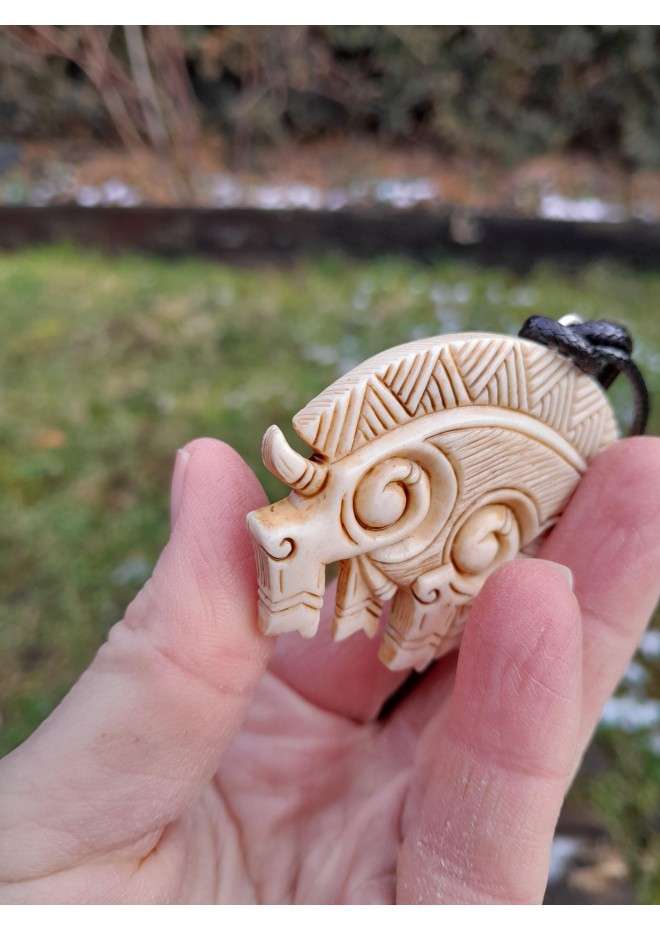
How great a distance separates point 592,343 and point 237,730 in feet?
3.13

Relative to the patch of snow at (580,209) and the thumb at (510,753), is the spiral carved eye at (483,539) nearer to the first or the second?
the thumb at (510,753)

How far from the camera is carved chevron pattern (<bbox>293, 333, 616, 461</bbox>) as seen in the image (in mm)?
1048

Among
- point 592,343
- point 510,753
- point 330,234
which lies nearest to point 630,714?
point 510,753

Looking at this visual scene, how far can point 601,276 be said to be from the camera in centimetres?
380

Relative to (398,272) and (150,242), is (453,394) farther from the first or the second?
(150,242)

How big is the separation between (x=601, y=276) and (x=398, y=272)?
1.12 meters

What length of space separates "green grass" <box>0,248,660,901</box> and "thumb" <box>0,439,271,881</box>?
0.93 m

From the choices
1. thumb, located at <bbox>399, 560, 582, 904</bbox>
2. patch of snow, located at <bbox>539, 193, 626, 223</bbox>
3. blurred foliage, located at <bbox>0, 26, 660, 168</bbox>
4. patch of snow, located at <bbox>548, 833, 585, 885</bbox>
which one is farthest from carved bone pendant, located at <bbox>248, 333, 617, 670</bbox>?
blurred foliage, located at <bbox>0, 26, 660, 168</bbox>

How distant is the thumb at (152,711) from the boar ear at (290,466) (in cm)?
15

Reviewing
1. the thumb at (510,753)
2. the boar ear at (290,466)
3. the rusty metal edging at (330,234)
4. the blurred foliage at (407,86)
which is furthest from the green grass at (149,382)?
the blurred foliage at (407,86)

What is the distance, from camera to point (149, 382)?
3027mm

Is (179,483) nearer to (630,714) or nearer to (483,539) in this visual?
(483,539)

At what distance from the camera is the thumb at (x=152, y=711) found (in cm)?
105

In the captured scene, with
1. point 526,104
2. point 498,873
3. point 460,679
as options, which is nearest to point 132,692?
point 460,679
